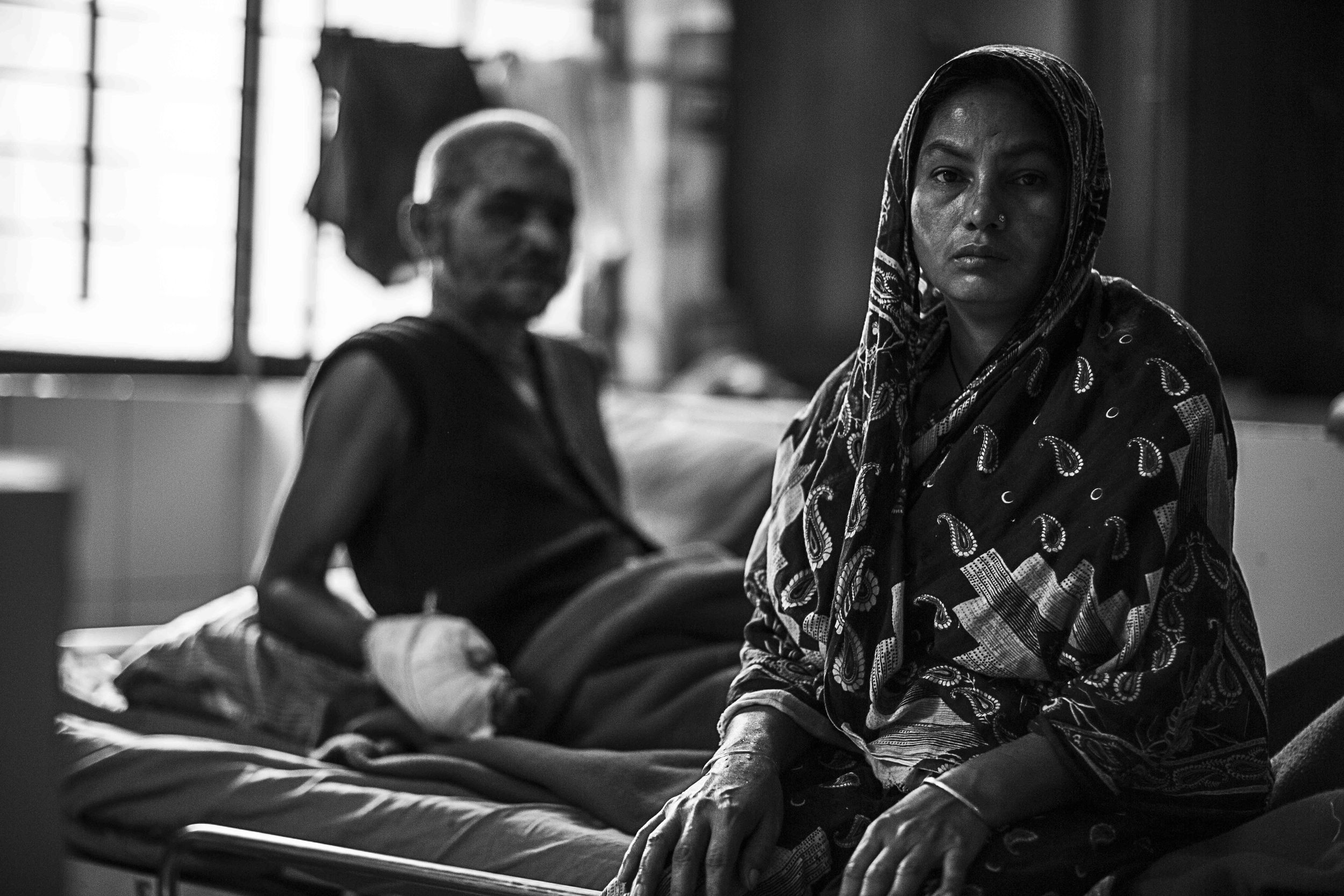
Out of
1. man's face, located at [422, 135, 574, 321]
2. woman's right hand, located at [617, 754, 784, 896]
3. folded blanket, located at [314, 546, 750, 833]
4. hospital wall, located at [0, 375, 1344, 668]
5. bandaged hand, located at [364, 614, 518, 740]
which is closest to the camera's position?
woman's right hand, located at [617, 754, 784, 896]

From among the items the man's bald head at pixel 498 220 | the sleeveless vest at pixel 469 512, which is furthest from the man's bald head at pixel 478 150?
the sleeveless vest at pixel 469 512

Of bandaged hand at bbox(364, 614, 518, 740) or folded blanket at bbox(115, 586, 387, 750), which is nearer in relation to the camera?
bandaged hand at bbox(364, 614, 518, 740)

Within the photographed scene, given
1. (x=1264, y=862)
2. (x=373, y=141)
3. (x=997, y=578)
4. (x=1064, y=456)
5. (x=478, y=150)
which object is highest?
(x=373, y=141)

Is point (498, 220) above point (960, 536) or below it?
above

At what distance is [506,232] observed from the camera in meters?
2.51

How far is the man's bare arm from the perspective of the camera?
7.63ft

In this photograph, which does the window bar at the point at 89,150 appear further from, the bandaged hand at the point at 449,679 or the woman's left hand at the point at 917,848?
the woman's left hand at the point at 917,848

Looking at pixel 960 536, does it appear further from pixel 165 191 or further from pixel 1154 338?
pixel 165 191

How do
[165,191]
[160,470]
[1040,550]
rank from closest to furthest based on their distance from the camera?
[1040,550] < [160,470] < [165,191]

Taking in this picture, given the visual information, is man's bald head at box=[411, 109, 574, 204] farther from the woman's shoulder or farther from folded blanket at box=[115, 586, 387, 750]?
the woman's shoulder

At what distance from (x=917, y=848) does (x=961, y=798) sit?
6cm

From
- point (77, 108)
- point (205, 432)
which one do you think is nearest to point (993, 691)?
point (205, 432)

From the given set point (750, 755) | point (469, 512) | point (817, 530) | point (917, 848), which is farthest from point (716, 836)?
point (469, 512)

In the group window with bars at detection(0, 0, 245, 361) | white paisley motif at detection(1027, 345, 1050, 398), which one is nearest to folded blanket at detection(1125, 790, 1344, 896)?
white paisley motif at detection(1027, 345, 1050, 398)
